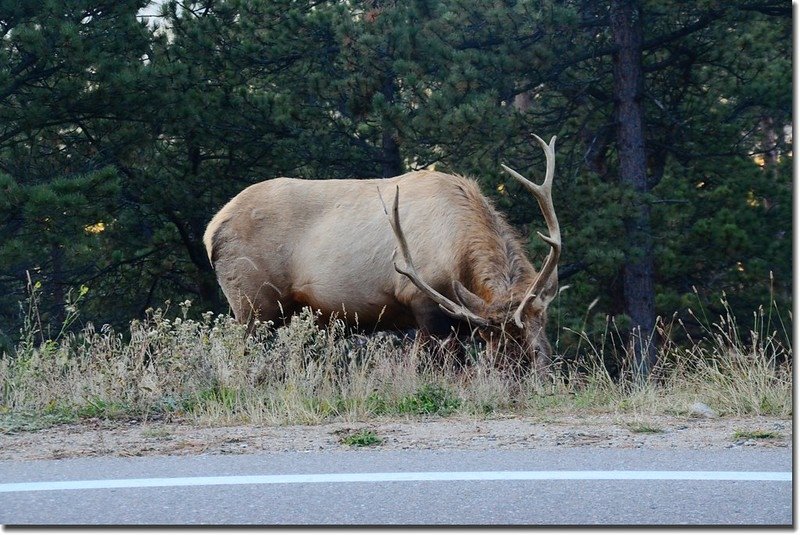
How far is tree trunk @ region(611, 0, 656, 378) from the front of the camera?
15.6m

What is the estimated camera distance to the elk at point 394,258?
8703 mm

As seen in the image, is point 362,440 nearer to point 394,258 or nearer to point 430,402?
point 430,402

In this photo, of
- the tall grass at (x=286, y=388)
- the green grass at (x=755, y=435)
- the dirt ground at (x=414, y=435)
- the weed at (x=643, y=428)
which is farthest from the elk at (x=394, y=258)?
the green grass at (x=755, y=435)

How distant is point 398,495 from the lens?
457 centimetres

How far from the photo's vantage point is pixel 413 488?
15.4ft

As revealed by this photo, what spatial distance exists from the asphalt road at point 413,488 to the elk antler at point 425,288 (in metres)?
3.10

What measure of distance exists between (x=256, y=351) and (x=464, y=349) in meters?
2.07

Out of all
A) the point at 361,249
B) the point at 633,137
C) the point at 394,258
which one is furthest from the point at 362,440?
the point at 633,137

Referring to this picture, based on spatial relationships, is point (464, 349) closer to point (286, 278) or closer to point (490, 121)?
point (286, 278)

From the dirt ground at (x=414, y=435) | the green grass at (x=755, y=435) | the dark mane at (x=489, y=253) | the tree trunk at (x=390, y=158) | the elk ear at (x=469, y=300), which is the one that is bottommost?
the green grass at (x=755, y=435)

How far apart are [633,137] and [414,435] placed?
35.6 ft

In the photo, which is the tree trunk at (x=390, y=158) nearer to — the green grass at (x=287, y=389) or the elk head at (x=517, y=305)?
the elk head at (x=517, y=305)

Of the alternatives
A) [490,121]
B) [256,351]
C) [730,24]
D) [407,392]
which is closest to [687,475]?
[407,392]

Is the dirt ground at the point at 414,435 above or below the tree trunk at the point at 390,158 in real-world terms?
below
